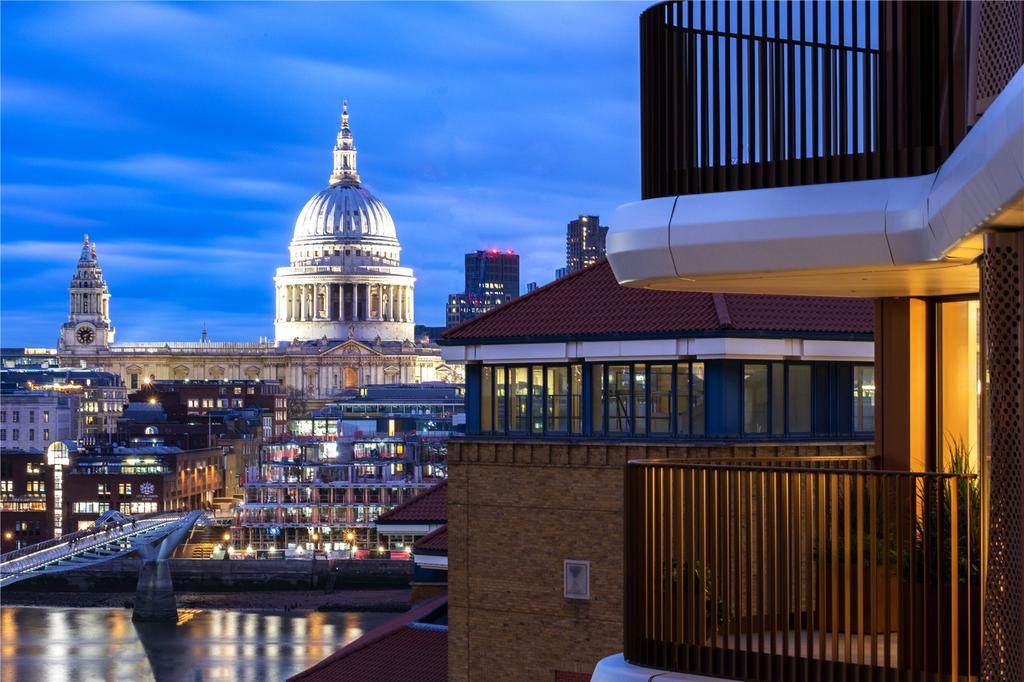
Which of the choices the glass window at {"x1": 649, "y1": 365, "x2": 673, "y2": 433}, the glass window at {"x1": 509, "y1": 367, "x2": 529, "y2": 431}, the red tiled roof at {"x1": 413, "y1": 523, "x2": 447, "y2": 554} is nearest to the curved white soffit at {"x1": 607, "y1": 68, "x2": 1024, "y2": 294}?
the glass window at {"x1": 649, "y1": 365, "x2": 673, "y2": 433}

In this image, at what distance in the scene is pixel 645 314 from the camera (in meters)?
26.5

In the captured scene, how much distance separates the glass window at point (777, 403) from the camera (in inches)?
1006

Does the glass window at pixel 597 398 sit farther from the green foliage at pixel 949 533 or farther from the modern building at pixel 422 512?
the green foliage at pixel 949 533

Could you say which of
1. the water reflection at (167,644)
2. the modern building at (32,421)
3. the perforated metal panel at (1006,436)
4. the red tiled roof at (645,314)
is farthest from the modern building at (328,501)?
the perforated metal panel at (1006,436)

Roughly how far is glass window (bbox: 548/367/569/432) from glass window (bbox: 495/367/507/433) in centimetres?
94

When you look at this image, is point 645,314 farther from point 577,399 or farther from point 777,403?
point 777,403

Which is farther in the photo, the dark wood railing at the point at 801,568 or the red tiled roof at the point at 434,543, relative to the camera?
the red tiled roof at the point at 434,543

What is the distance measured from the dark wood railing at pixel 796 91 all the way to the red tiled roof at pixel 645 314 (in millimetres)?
13974

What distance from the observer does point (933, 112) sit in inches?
402

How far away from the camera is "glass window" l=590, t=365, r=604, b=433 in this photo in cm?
2647

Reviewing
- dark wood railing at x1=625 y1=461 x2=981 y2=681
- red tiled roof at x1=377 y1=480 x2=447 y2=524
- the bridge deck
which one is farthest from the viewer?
the bridge deck

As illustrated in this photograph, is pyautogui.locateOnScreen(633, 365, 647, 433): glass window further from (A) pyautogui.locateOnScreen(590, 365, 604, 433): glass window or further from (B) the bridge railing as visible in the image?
(B) the bridge railing

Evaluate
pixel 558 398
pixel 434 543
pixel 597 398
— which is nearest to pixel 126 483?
pixel 434 543

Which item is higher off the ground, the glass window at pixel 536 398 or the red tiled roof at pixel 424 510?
the glass window at pixel 536 398
